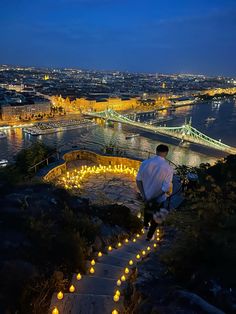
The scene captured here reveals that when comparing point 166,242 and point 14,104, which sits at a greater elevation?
point 166,242

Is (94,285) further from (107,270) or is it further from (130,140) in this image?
(130,140)

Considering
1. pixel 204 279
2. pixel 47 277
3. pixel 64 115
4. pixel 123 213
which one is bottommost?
pixel 64 115

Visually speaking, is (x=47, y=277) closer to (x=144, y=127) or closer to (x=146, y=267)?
(x=146, y=267)

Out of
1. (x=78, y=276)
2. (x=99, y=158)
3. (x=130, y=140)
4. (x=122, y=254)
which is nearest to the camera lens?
(x=78, y=276)

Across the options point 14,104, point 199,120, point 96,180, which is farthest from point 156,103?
point 96,180

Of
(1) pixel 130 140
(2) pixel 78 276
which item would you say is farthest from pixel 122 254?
(1) pixel 130 140

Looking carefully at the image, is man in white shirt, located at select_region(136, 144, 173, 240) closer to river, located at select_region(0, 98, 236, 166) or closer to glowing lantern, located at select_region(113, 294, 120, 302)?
glowing lantern, located at select_region(113, 294, 120, 302)
